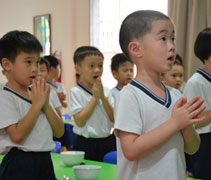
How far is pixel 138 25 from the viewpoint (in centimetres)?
112

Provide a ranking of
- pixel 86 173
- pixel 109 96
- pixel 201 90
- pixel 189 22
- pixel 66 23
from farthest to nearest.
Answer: pixel 66 23
pixel 189 22
pixel 109 96
pixel 201 90
pixel 86 173

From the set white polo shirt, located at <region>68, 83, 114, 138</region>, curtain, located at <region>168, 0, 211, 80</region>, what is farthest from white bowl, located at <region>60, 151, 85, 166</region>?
curtain, located at <region>168, 0, 211, 80</region>

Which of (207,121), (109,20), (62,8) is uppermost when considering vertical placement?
(62,8)

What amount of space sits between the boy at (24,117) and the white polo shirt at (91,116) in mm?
876

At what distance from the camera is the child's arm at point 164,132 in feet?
3.19

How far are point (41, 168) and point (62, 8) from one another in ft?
16.6

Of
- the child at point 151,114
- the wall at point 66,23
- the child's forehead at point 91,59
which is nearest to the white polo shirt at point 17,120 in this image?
the child at point 151,114

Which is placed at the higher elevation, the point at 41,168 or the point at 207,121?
the point at 207,121

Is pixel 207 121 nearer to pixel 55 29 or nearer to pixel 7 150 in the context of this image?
pixel 7 150

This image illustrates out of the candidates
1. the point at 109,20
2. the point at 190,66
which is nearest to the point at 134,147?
the point at 190,66

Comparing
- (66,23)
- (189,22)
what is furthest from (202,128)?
(66,23)

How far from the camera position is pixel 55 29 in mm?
6328

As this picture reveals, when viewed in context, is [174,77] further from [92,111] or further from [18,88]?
[18,88]

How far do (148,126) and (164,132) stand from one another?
2.9 inches
